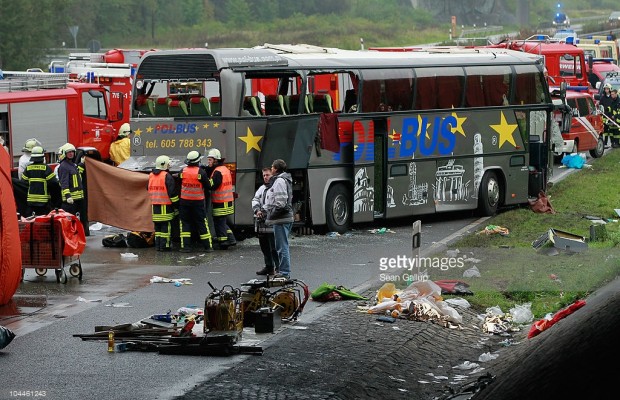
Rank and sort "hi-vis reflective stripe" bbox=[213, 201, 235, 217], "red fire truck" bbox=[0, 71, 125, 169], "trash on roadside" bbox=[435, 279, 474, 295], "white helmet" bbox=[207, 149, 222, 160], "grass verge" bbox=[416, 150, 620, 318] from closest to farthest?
"grass verge" bbox=[416, 150, 620, 318] → "trash on roadside" bbox=[435, 279, 474, 295] → "hi-vis reflective stripe" bbox=[213, 201, 235, 217] → "white helmet" bbox=[207, 149, 222, 160] → "red fire truck" bbox=[0, 71, 125, 169]

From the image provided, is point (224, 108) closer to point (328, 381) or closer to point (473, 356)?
point (473, 356)

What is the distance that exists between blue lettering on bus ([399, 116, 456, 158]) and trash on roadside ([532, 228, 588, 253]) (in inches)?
194

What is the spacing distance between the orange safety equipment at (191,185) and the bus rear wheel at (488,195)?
7718 millimetres

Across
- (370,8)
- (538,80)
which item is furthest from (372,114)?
(370,8)

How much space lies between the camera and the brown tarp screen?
70.6 ft

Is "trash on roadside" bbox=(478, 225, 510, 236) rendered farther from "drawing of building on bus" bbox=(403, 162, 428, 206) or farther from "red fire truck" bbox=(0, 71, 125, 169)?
"red fire truck" bbox=(0, 71, 125, 169)

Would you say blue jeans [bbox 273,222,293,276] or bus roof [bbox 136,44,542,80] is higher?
bus roof [bbox 136,44,542,80]

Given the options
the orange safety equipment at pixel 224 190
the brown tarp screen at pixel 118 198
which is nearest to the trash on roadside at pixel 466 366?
the orange safety equipment at pixel 224 190

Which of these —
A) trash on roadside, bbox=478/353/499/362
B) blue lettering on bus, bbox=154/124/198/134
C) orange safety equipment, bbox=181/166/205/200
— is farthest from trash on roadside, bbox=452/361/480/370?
blue lettering on bus, bbox=154/124/198/134

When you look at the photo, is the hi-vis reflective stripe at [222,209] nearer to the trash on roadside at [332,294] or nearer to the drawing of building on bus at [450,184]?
the trash on roadside at [332,294]

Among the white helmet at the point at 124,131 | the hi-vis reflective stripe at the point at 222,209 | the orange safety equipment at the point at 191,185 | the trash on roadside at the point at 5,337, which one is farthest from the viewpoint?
the white helmet at the point at 124,131

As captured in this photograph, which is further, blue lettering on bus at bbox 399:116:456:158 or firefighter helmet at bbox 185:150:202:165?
blue lettering on bus at bbox 399:116:456:158

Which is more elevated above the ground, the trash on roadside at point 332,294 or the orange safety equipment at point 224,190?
the orange safety equipment at point 224,190

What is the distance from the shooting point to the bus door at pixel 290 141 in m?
21.5
